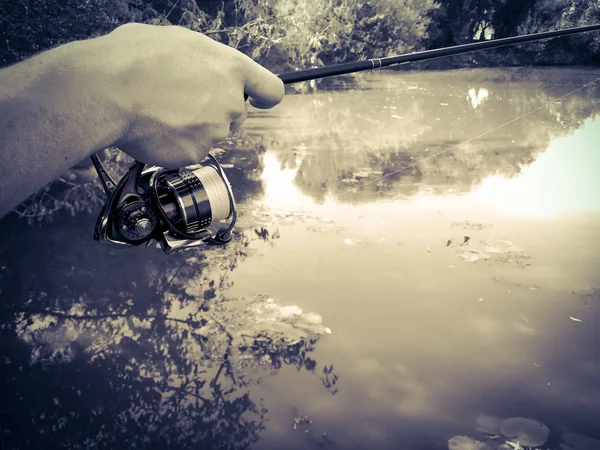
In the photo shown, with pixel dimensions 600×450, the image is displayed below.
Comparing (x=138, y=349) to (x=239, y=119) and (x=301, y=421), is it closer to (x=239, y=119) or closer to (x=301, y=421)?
(x=301, y=421)

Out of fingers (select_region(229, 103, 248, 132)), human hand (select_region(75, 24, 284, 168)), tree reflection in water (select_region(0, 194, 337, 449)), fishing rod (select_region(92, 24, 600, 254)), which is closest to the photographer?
human hand (select_region(75, 24, 284, 168))

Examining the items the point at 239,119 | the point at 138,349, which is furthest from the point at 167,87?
the point at 138,349

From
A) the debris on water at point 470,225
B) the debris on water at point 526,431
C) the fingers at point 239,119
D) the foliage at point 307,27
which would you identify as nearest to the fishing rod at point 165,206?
the fingers at point 239,119

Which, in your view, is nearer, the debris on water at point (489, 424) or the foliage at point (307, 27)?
the debris on water at point (489, 424)

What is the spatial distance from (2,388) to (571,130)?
7.91 m

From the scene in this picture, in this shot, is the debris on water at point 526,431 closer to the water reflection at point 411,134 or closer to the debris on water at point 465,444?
the debris on water at point 465,444

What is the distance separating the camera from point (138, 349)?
9.40ft

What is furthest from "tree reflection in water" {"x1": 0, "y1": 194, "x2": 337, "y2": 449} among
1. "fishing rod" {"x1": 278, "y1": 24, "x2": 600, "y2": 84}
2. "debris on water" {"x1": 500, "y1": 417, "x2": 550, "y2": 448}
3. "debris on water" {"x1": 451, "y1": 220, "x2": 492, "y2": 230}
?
"debris on water" {"x1": 451, "y1": 220, "x2": 492, "y2": 230}

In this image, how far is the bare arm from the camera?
1.04 meters

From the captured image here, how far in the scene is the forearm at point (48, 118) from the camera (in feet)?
3.35

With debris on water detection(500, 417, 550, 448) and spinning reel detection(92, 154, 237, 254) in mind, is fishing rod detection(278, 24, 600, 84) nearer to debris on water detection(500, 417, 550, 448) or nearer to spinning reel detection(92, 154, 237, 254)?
spinning reel detection(92, 154, 237, 254)

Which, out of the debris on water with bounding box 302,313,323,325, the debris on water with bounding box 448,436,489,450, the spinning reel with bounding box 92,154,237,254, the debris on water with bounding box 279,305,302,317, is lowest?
the debris on water with bounding box 279,305,302,317

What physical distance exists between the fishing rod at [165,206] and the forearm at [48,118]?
1.84ft

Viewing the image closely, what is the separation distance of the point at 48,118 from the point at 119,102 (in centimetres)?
17
